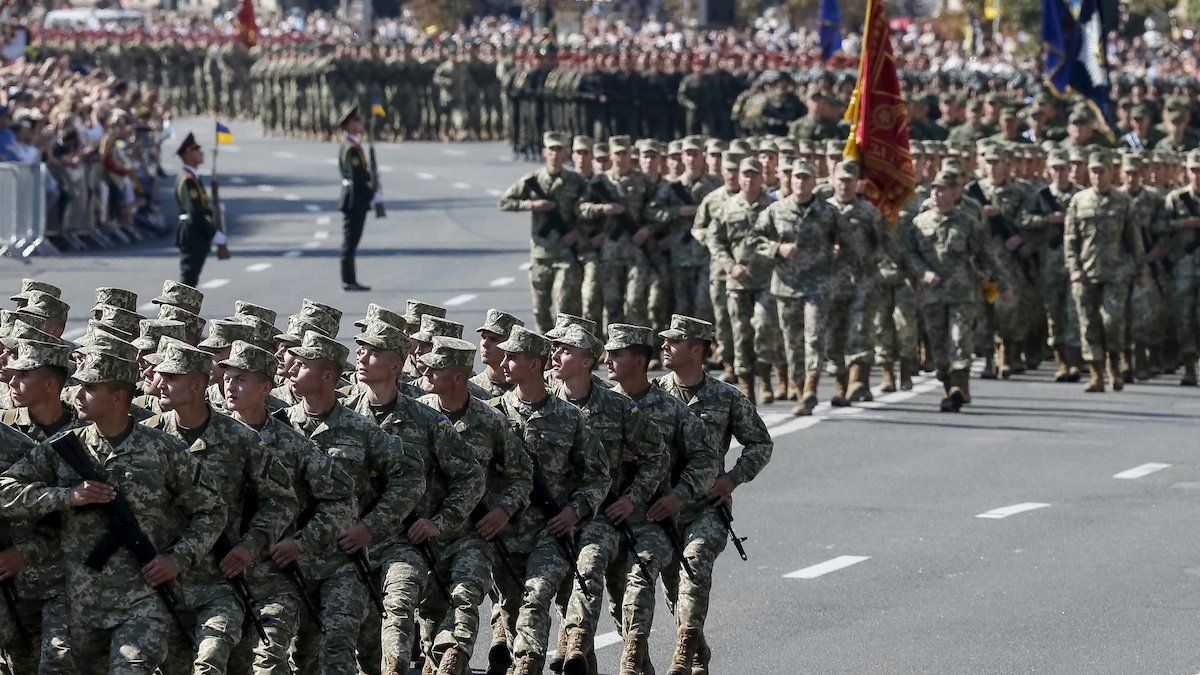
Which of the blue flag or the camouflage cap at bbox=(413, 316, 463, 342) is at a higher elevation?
the blue flag

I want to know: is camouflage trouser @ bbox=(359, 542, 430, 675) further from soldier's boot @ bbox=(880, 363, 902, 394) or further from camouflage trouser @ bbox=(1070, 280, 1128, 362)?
camouflage trouser @ bbox=(1070, 280, 1128, 362)

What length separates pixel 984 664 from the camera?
12.9 m

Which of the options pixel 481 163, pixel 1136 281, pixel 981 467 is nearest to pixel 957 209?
pixel 1136 281

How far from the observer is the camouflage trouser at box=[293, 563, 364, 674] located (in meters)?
10.5

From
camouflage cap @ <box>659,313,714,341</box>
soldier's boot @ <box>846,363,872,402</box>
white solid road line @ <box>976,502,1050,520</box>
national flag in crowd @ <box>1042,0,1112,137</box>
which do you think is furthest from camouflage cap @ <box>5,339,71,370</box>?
national flag in crowd @ <box>1042,0,1112,137</box>

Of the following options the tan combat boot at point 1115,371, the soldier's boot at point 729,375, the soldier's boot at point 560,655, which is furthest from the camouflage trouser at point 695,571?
the tan combat boot at point 1115,371

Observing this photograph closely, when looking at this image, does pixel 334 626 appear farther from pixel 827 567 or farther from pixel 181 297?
pixel 827 567

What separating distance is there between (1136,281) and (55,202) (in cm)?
1328

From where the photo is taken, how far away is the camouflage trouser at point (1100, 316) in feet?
77.4

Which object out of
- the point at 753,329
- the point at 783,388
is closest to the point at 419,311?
the point at 753,329

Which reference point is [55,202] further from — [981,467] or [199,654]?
[199,654]

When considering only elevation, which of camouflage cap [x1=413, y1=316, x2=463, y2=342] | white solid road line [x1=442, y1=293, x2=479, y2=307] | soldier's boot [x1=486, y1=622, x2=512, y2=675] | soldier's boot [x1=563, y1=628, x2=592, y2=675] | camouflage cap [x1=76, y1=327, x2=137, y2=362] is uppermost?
camouflage cap [x1=76, y1=327, x2=137, y2=362]

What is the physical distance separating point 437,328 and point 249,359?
195 cm

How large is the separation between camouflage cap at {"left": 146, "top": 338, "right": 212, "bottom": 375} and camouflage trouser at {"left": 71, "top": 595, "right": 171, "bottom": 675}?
82 cm
